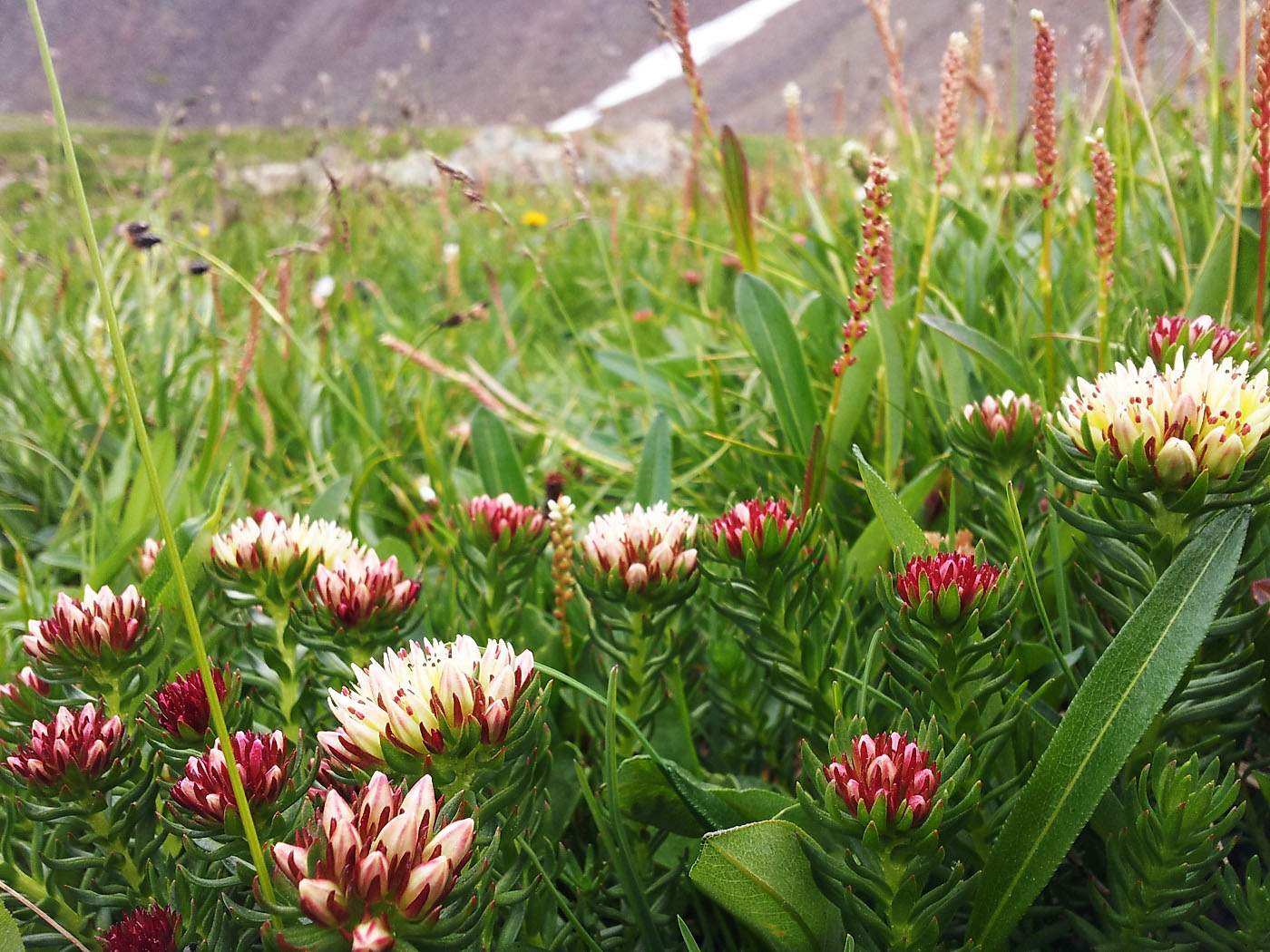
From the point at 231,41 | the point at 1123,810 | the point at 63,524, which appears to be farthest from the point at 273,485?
the point at 231,41

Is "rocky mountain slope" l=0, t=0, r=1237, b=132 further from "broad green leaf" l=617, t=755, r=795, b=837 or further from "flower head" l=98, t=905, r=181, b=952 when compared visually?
"flower head" l=98, t=905, r=181, b=952

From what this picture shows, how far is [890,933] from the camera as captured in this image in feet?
2.48

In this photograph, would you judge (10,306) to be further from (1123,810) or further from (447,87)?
(447,87)

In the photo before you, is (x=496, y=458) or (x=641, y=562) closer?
(x=641, y=562)

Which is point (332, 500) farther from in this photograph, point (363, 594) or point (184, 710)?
point (184, 710)

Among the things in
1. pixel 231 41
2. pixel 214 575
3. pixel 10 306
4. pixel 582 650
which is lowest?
pixel 582 650

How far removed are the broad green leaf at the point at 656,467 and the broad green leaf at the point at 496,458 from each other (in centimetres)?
34

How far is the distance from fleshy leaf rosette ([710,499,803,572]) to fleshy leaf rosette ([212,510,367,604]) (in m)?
0.47

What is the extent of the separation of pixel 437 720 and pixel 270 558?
518mm

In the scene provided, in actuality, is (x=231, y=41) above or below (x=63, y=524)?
above

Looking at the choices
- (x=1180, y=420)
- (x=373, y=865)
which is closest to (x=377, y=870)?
(x=373, y=865)

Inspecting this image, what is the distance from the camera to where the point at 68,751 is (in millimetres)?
803

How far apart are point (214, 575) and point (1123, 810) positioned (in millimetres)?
1084

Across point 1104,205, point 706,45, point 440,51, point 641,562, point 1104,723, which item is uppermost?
point 440,51
